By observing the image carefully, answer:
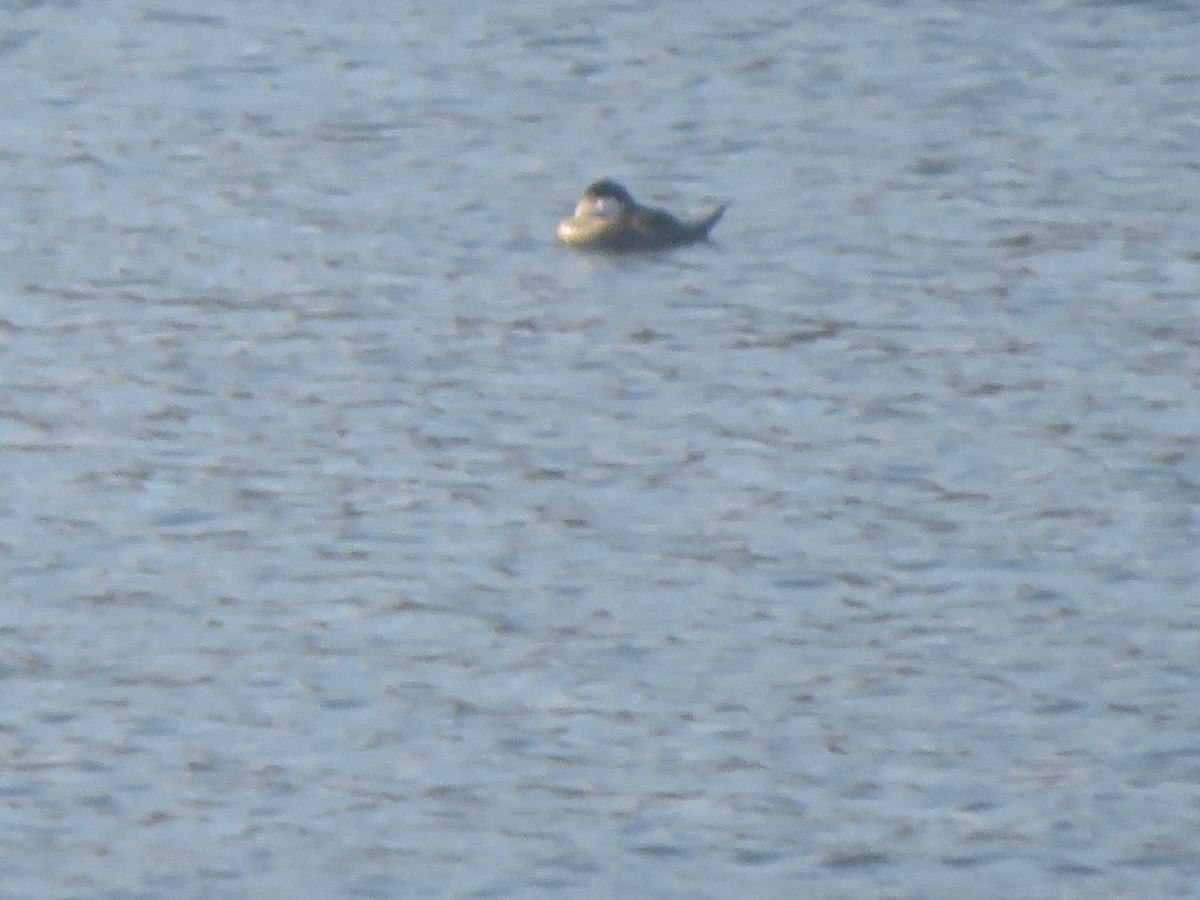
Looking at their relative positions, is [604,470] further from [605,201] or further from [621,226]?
[605,201]

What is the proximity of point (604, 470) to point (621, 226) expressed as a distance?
13.5 ft

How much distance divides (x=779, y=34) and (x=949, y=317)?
6919 millimetres

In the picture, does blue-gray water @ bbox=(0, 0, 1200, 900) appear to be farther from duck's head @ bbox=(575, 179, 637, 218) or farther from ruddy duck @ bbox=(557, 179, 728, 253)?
duck's head @ bbox=(575, 179, 637, 218)

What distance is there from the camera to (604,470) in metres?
13.5

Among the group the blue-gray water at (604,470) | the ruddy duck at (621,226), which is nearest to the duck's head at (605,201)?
the ruddy duck at (621,226)

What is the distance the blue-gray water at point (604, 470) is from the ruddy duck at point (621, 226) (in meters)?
0.13

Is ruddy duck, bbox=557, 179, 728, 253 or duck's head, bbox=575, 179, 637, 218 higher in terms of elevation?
duck's head, bbox=575, 179, 637, 218

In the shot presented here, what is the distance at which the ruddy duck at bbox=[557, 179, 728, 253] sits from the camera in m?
17.4

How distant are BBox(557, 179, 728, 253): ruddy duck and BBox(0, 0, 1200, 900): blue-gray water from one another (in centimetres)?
13

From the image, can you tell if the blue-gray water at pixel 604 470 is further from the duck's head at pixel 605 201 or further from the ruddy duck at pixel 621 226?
→ the duck's head at pixel 605 201

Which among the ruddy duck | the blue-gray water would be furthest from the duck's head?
the blue-gray water

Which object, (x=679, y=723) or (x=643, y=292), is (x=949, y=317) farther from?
(x=679, y=723)

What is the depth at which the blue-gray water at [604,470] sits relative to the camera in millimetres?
10000

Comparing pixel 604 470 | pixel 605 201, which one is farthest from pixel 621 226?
pixel 604 470
